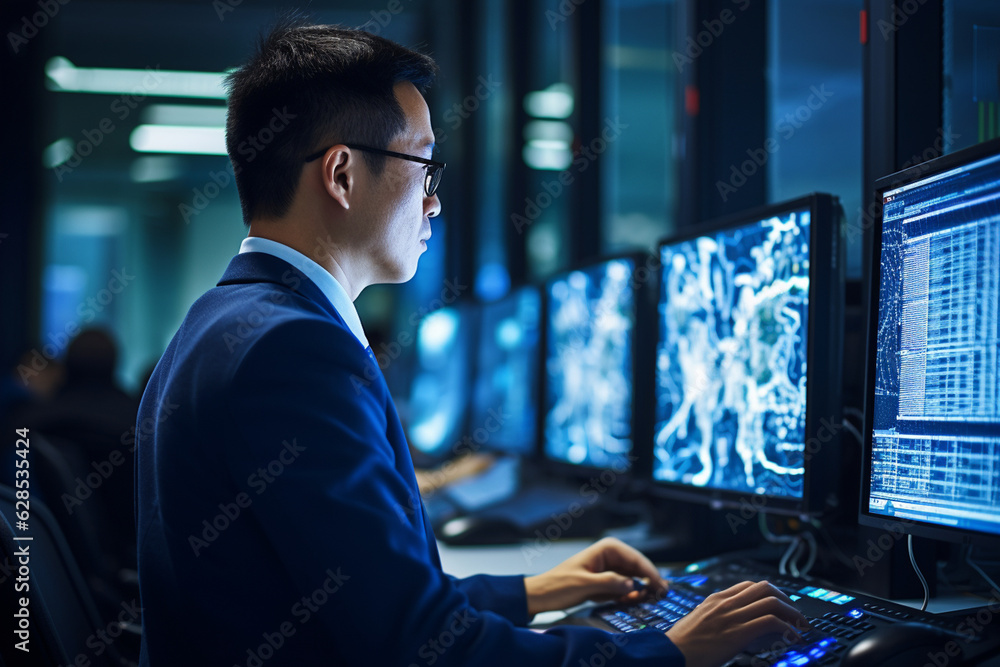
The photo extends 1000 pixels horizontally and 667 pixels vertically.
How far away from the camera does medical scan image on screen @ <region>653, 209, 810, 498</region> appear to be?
3.73 ft

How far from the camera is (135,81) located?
6.59 meters

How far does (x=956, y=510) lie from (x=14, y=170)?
236 inches

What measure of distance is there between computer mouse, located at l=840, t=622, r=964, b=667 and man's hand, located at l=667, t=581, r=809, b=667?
92 mm

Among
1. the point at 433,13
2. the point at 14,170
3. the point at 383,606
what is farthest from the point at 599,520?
the point at 14,170

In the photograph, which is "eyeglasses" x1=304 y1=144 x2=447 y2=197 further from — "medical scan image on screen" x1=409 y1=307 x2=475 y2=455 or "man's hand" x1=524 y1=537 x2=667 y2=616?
"medical scan image on screen" x1=409 y1=307 x2=475 y2=455

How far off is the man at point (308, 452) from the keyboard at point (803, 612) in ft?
0.12
